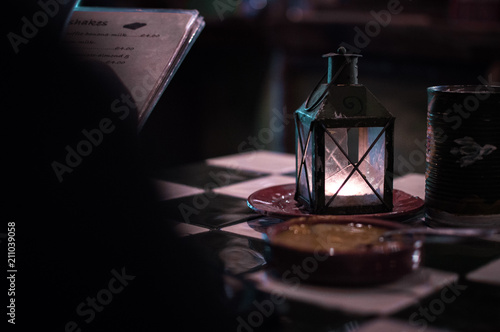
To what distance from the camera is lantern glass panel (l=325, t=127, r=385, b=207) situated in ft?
2.76

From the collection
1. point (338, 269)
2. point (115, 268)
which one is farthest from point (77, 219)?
point (338, 269)

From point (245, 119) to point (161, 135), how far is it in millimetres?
643

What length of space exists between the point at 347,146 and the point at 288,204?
0.51 feet

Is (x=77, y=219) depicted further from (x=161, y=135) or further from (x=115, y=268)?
(x=161, y=135)

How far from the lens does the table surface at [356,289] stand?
0.55 m

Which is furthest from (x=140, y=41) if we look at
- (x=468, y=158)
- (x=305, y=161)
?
(x=468, y=158)

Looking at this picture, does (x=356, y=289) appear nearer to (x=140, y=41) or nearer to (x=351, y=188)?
(x=351, y=188)

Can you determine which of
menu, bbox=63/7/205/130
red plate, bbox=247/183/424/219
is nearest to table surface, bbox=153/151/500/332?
red plate, bbox=247/183/424/219

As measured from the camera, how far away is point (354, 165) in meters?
0.84

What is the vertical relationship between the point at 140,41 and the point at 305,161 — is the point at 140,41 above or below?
above

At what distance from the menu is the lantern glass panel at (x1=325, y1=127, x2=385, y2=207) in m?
0.28

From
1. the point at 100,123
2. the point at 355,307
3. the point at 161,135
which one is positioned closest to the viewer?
the point at 355,307

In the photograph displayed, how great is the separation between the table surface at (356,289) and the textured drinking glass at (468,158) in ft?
0.15

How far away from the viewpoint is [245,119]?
363cm
